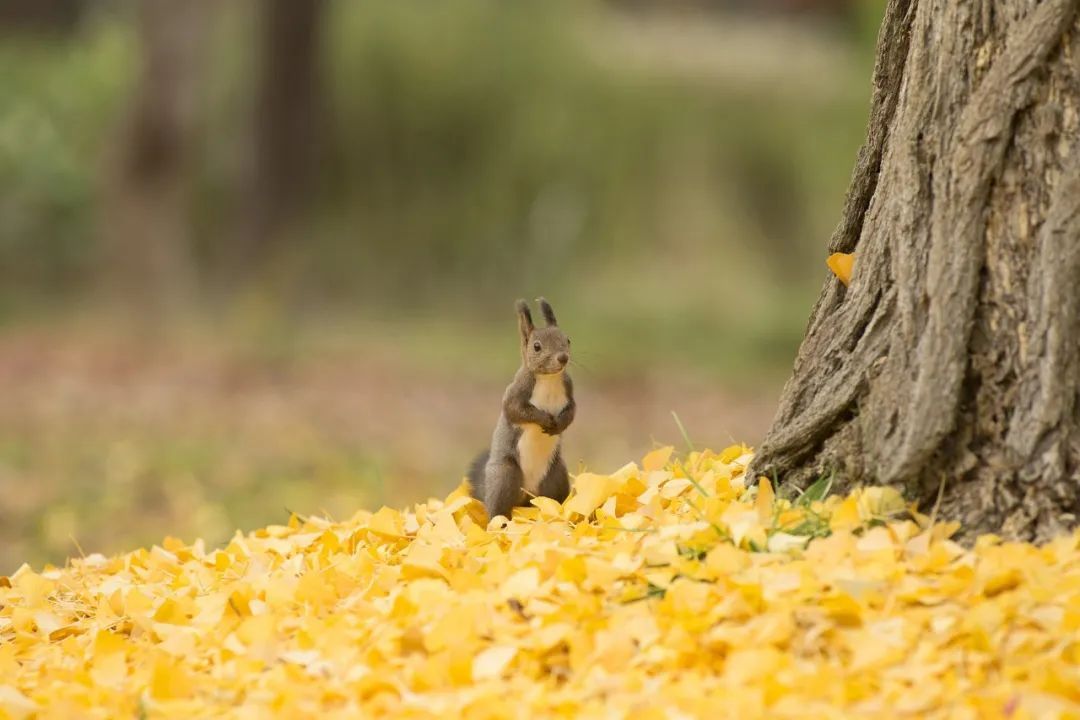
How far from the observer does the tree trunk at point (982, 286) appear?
2490 mm

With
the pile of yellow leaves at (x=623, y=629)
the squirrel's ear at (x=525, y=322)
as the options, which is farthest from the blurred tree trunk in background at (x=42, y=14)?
the pile of yellow leaves at (x=623, y=629)

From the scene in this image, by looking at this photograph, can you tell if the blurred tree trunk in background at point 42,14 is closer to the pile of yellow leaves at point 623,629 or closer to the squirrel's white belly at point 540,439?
the squirrel's white belly at point 540,439

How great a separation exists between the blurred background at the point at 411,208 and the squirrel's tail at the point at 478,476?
437 cm

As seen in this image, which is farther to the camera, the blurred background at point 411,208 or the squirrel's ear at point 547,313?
the blurred background at point 411,208

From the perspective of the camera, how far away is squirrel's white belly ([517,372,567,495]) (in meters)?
3.39

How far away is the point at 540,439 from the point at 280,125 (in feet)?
32.2

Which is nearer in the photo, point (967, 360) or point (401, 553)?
point (967, 360)

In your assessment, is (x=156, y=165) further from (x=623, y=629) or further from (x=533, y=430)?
(x=623, y=629)

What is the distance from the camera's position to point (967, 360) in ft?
8.43

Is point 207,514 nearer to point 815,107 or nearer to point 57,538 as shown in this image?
point 57,538

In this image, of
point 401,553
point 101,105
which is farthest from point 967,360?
point 101,105

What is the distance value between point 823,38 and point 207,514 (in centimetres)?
1020

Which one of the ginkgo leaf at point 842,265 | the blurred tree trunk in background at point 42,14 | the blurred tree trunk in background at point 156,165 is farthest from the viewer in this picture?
the blurred tree trunk in background at point 42,14

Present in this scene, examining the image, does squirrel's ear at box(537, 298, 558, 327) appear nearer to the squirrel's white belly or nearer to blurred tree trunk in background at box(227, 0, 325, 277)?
the squirrel's white belly
